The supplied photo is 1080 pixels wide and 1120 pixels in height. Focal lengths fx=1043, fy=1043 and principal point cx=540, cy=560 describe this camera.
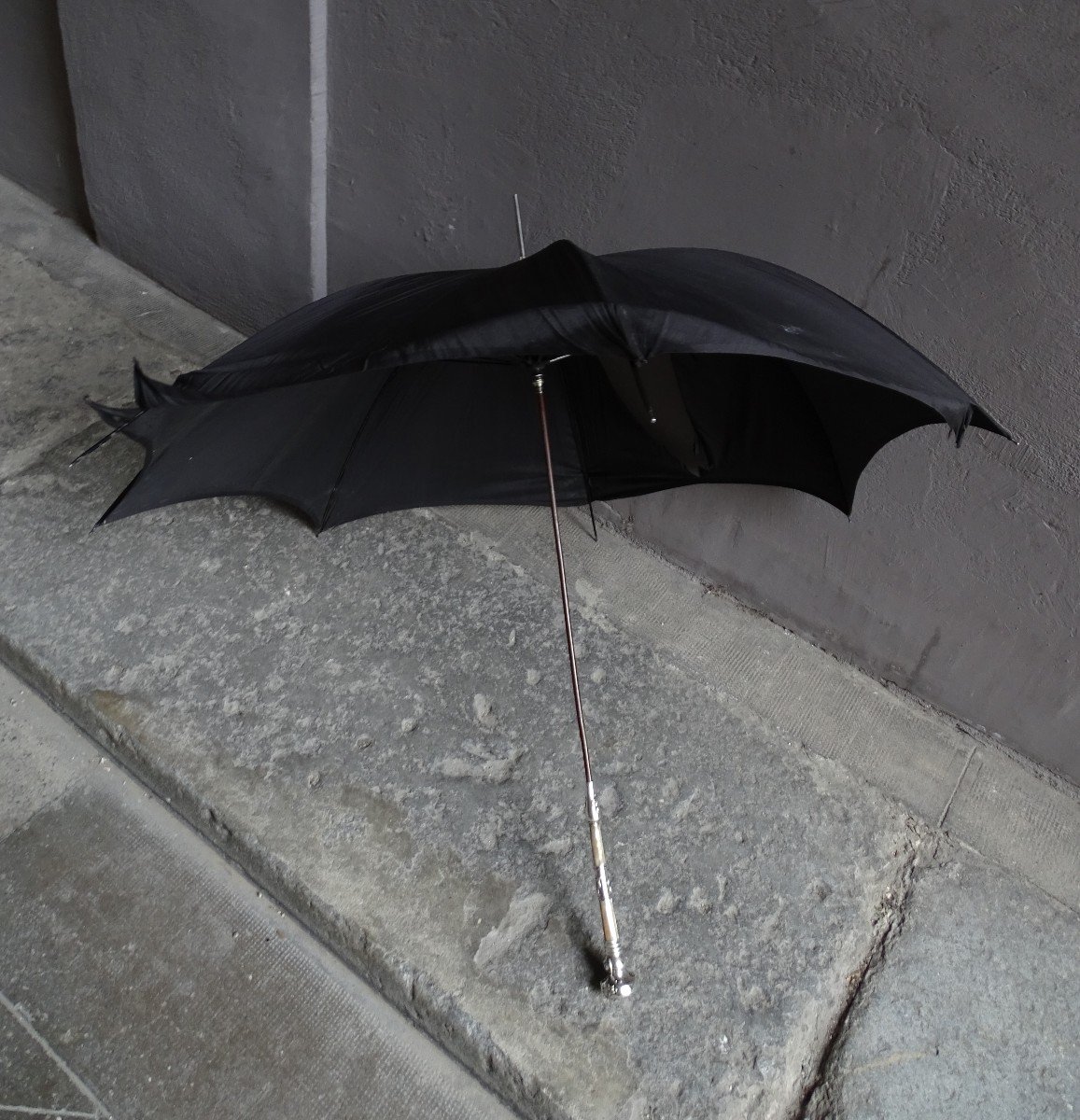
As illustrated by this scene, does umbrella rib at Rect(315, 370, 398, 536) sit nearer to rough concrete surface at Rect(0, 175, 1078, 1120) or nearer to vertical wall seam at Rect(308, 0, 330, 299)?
rough concrete surface at Rect(0, 175, 1078, 1120)

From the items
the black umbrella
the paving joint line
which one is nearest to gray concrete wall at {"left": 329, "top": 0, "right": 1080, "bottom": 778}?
the black umbrella

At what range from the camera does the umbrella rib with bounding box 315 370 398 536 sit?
259 cm

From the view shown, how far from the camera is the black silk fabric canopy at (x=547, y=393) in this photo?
1685mm

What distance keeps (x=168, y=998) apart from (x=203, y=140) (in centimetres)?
258

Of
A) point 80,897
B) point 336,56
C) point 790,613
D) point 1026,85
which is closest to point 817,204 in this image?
point 1026,85

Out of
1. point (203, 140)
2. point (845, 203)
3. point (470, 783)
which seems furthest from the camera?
point (203, 140)

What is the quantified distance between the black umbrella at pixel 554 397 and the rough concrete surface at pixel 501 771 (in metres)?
0.19

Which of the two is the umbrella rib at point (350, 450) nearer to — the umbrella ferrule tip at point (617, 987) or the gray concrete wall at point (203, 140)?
the gray concrete wall at point (203, 140)

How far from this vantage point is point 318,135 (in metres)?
3.11

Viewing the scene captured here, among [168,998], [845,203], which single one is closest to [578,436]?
[845,203]

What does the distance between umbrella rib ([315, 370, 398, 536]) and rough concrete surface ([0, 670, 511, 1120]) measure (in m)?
0.86

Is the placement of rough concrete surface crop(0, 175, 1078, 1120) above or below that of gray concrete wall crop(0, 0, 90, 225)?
below

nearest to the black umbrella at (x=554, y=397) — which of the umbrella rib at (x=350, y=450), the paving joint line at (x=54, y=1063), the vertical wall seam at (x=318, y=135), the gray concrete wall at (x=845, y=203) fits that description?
the umbrella rib at (x=350, y=450)

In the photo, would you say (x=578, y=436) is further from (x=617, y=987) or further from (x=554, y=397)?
(x=617, y=987)
